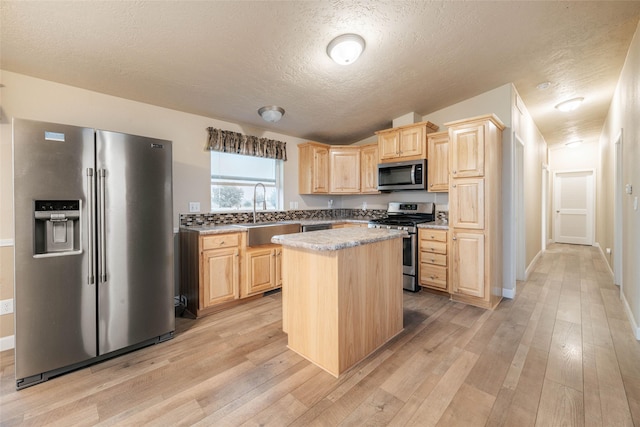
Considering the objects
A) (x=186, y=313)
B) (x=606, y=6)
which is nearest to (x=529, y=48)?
(x=606, y=6)

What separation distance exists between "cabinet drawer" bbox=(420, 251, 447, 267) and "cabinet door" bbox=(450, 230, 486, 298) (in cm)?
11

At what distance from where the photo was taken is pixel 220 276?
9.76 ft

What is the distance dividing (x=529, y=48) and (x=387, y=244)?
236cm

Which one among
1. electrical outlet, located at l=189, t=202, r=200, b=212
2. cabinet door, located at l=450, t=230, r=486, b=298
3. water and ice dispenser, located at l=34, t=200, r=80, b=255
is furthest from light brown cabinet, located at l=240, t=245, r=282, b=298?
cabinet door, located at l=450, t=230, r=486, b=298

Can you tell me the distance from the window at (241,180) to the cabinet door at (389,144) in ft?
5.36

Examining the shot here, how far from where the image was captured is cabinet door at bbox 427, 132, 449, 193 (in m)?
3.64

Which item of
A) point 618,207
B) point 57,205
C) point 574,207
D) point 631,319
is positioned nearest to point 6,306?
point 57,205

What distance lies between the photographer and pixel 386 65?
9.03ft

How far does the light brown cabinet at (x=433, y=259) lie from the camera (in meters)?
3.39

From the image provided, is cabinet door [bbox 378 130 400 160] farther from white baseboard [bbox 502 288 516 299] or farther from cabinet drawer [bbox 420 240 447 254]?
white baseboard [bbox 502 288 516 299]

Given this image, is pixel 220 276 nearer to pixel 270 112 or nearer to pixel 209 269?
pixel 209 269

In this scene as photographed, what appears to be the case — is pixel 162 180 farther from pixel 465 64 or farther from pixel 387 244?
pixel 465 64

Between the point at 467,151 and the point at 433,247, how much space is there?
1.23 meters

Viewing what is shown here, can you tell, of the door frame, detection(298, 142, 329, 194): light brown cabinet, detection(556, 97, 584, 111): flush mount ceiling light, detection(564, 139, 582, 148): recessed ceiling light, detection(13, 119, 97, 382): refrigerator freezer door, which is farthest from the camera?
detection(564, 139, 582, 148): recessed ceiling light
